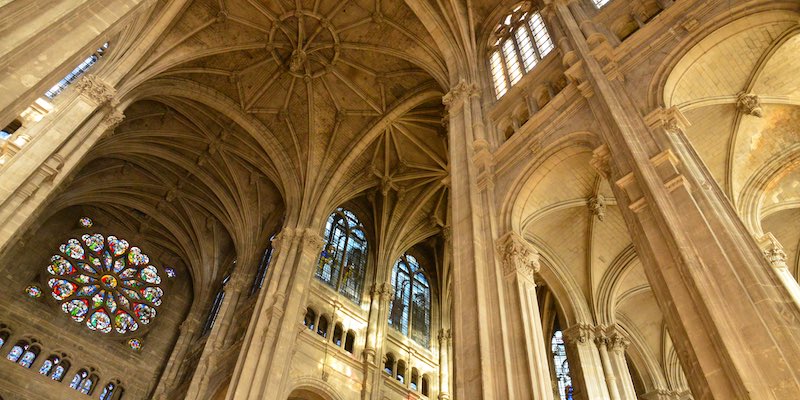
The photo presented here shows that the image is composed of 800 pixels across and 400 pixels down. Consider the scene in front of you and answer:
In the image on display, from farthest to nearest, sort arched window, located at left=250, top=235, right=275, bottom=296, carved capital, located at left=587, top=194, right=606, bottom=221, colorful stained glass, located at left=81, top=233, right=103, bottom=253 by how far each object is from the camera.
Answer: colorful stained glass, located at left=81, top=233, right=103, bottom=253 < arched window, located at left=250, top=235, right=275, bottom=296 < carved capital, located at left=587, top=194, right=606, bottom=221

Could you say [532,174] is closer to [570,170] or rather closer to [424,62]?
[570,170]

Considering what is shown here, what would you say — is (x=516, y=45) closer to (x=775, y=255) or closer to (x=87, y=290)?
(x=775, y=255)

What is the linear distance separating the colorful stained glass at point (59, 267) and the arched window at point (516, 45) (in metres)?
18.2

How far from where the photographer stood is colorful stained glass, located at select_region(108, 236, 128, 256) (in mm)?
23452

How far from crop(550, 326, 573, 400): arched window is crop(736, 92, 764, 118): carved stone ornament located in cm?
663

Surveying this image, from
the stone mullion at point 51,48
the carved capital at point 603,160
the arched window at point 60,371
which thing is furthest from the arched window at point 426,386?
the stone mullion at point 51,48

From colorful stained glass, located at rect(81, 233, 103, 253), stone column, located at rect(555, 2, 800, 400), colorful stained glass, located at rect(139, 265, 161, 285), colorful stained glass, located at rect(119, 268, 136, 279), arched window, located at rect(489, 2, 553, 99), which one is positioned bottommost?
stone column, located at rect(555, 2, 800, 400)

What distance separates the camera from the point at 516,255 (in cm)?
1009

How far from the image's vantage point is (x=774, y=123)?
11250 mm

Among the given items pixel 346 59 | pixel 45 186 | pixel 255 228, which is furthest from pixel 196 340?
pixel 346 59

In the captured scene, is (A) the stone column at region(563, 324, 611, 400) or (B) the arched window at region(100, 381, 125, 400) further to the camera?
(B) the arched window at region(100, 381, 125, 400)

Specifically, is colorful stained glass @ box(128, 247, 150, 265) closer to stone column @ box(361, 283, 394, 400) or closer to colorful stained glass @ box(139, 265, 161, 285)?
colorful stained glass @ box(139, 265, 161, 285)

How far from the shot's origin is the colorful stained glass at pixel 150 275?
77.5ft

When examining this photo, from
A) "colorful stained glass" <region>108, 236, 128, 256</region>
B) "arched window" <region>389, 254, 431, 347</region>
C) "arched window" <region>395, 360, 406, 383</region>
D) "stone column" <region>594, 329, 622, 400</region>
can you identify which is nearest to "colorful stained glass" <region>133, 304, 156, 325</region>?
"colorful stained glass" <region>108, 236, 128, 256</region>
